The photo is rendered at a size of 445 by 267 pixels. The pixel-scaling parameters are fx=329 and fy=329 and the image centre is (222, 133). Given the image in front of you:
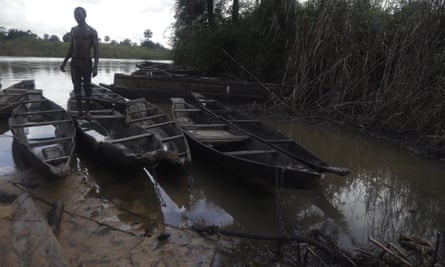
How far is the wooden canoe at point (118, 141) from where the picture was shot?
4.05 m

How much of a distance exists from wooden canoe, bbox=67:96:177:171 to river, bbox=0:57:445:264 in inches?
15.5

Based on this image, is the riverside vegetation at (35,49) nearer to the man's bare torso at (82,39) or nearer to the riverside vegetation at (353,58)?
the riverside vegetation at (353,58)

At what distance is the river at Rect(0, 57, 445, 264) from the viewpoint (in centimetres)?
373

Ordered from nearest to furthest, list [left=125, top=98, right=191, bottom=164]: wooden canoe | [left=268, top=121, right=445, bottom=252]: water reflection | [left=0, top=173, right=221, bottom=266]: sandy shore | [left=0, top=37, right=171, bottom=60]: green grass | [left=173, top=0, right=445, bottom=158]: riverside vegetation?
[left=0, top=173, right=221, bottom=266]: sandy shore < [left=268, top=121, right=445, bottom=252]: water reflection < [left=125, top=98, right=191, bottom=164]: wooden canoe < [left=173, top=0, right=445, bottom=158]: riverside vegetation < [left=0, top=37, right=171, bottom=60]: green grass

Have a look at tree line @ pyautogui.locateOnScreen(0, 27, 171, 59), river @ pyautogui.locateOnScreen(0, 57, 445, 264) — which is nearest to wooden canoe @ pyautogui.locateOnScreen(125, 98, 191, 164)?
river @ pyautogui.locateOnScreen(0, 57, 445, 264)

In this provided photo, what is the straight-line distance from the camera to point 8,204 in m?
3.43

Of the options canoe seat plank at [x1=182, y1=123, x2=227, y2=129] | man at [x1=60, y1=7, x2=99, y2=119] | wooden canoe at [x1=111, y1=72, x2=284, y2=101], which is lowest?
canoe seat plank at [x1=182, y1=123, x2=227, y2=129]

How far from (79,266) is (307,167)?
2.73 m

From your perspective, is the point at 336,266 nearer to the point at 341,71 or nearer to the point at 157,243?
the point at 157,243

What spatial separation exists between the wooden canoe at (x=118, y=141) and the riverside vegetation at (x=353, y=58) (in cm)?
483

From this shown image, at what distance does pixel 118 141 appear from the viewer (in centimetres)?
466

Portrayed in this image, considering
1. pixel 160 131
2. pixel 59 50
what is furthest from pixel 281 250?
pixel 59 50

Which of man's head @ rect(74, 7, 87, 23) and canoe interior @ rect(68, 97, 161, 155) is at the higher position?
man's head @ rect(74, 7, 87, 23)

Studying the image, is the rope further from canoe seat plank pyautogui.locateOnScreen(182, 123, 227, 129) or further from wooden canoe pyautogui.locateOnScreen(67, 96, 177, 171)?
canoe seat plank pyautogui.locateOnScreen(182, 123, 227, 129)
